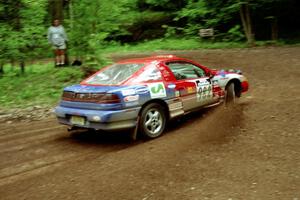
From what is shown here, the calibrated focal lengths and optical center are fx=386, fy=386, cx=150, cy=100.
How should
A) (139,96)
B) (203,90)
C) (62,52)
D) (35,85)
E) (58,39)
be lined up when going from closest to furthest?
(139,96) → (203,90) → (35,85) → (58,39) → (62,52)

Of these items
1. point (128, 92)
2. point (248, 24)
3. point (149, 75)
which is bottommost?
point (128, 92)

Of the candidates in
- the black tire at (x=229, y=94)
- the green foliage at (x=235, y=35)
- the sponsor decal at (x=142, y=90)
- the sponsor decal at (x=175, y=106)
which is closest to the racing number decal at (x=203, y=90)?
the sponsor decal at (x=175, y=106)

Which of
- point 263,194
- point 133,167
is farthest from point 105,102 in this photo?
point 263,194

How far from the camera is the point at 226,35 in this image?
2311cm

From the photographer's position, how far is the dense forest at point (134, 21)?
1334cm

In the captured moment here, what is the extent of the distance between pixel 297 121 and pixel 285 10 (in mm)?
16372

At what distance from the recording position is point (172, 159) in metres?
5.58

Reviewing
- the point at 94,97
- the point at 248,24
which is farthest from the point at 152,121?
the point at 248,24

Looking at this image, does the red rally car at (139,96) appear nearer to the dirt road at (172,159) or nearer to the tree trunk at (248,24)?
the dirt road at (172,159)

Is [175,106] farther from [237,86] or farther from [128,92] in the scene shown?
[237,86]

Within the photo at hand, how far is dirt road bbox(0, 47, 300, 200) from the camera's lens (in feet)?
14.9

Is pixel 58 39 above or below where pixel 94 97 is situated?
above

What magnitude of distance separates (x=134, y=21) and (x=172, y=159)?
24.3 meters

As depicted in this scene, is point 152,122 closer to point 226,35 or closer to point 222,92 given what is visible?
point 222,92
